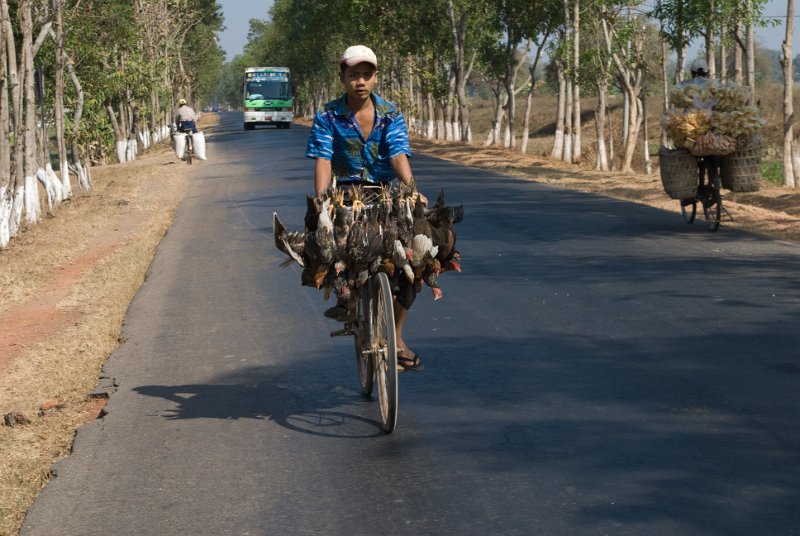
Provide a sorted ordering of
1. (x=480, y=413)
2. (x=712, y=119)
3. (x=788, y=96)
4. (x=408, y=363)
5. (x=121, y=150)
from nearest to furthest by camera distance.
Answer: (x=480, y=413), (x=408, y=363), (x=712, y=119), (x=788, y=96), (x=121, y=150)

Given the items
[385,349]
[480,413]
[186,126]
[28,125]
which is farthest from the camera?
[186,126]

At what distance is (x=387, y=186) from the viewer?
267 inches

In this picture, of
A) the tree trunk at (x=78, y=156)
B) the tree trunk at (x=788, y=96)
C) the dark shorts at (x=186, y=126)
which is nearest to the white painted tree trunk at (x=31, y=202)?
the tree trunk at (x=78, y=156)

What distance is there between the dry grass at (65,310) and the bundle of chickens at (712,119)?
6903mm

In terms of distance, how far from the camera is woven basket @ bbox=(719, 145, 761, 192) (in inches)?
583

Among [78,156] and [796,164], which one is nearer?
[796,164]

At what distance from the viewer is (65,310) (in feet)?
39.0

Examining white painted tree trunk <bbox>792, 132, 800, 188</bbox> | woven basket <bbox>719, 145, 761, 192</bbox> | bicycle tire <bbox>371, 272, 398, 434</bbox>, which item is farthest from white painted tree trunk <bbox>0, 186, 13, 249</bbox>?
white painted tree trunk <bbox>792, 132, 800, 188</bbox>

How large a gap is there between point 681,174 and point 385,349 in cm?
946

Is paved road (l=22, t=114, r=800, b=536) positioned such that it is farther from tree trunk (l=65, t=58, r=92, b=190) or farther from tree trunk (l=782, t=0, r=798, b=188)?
tree trunk (l=65, t=58, r=92, b=190)

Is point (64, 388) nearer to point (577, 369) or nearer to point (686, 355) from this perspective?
point (577, 369)

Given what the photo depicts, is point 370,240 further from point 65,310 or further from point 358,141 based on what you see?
point 65,310

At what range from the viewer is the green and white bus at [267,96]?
69.4 m

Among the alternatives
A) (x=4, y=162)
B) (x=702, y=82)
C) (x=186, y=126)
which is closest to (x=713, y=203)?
(x=702, y=82)
